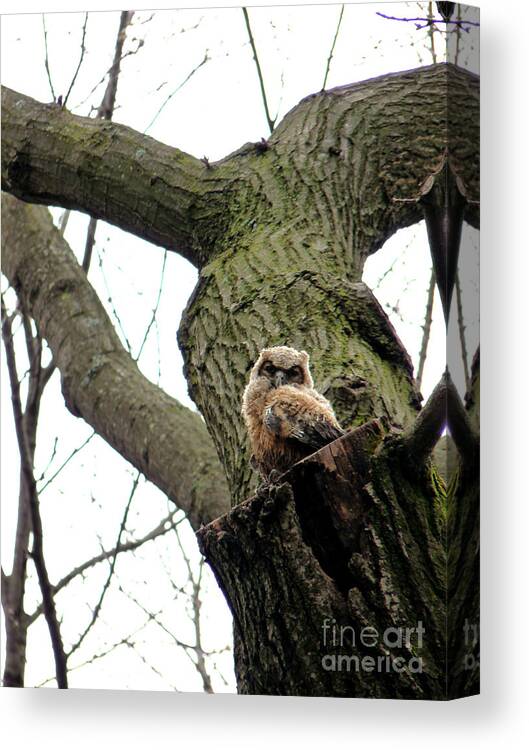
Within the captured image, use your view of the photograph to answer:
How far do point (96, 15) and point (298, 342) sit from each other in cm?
127

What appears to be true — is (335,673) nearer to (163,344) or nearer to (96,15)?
(163,344)

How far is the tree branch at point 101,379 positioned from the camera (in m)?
3.52

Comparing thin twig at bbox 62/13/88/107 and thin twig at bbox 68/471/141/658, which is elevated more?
thin twig at bbox 62/13/88/107

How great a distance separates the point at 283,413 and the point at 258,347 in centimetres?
25

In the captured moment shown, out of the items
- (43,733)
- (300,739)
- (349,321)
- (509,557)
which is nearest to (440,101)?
(349,321)

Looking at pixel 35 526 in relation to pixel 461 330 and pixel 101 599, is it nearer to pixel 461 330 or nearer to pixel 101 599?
pixel 101 599

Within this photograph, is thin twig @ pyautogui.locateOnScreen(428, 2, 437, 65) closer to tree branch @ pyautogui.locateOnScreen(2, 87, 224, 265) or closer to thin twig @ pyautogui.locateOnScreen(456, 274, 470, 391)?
thin twig @ pyautogui.locateOnScreen(456, 274, 470, 391)

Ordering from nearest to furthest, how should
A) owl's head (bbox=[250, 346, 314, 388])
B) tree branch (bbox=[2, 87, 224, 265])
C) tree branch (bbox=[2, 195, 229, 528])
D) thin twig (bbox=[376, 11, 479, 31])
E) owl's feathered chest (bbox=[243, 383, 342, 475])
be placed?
owl's feathered chest (bbox=[243, 383, 342, 475]) < owl's head (bbox=[250, 346, 314, 388]) < thin twig (bbox=[376, 11, 479, 31]) < tree branch (bbox=[2, 87, 224, 265]) < tree branch (bbox=[2, 195, 229, 528])

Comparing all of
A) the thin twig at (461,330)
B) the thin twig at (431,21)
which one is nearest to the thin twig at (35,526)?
the thin twig at (461,330)

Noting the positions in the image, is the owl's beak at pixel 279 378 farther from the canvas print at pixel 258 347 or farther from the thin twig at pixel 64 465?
the thin twig at pixel 64 465

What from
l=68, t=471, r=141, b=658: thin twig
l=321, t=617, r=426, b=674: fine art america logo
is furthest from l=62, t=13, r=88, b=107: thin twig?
l=321, t=617, r=426, b=674: fine art america logo

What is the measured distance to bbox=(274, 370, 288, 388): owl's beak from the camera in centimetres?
262

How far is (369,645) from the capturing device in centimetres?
236

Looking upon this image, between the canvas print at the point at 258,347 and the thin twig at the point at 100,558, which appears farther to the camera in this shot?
the thin twig at the point at 100,558
